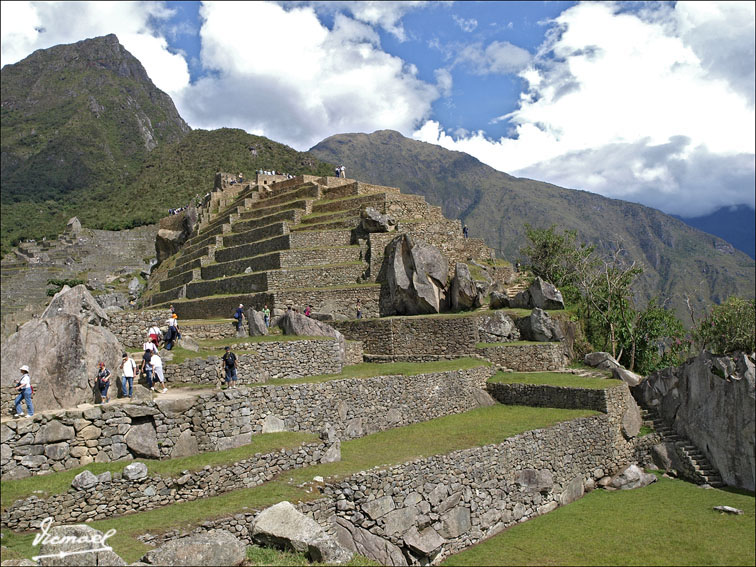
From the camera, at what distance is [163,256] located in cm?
4712

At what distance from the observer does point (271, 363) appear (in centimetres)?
1525

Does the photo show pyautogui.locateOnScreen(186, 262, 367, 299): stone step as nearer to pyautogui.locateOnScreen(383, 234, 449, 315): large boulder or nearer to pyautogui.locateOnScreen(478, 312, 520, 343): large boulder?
pyautogui.locateOnScreen(383, 234, 449, 315): large boulder

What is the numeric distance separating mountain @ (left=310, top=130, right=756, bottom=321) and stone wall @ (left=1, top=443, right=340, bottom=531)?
26117 mm

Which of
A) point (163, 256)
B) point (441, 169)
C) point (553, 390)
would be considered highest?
point (441, 169)

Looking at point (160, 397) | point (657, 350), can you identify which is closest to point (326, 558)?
point (160, 397)

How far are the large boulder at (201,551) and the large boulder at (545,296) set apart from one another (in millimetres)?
15769

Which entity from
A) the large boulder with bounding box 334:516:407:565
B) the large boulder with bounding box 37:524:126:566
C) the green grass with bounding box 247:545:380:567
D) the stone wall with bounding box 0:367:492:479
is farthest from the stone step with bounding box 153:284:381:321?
the large boulder with bounding box 37:524:126:566

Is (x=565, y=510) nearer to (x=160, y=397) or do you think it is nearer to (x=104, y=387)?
(x=160, y=397)

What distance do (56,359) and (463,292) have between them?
15082 millimetres

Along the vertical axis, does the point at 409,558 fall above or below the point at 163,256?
below

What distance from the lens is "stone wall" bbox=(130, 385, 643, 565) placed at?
10695 mm

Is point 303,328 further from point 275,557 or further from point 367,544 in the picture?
point 275,557

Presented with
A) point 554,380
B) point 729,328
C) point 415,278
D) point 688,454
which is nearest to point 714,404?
point 688,454

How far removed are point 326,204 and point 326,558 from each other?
2296cm
